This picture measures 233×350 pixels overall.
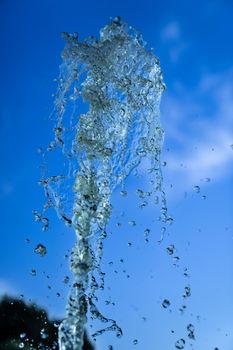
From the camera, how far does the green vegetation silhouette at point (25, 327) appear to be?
67.8 feet

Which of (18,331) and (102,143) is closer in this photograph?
(102,143)

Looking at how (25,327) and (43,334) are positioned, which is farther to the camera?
(43,334)

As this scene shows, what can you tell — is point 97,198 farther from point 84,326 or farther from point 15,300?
point 15,300

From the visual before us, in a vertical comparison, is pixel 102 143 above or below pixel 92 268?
above

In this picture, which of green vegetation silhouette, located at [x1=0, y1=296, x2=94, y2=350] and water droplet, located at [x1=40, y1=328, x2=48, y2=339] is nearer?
green vegetation silhouette, located at [x1=0, y1=296, x2=94, y2=350]

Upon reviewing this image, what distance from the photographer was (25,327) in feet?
70.2

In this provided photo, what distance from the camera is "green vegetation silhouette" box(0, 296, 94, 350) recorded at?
20.7 meters

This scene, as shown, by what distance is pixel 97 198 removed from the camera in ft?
23.3

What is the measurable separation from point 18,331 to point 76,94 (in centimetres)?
1662

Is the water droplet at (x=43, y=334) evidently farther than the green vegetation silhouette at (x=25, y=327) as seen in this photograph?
Yes

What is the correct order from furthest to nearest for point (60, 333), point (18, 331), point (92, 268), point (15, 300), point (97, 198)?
point (15, 300) < point (18, 331) < point (97, 198) < point (92, 268) < point (60, 333)

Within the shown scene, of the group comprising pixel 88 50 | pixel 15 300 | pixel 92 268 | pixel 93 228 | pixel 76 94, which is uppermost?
pixel 15 300

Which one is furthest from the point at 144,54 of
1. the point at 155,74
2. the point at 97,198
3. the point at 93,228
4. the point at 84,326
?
the point at 84,326

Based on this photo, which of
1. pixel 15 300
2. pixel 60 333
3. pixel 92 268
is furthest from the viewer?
pixel 15 300
